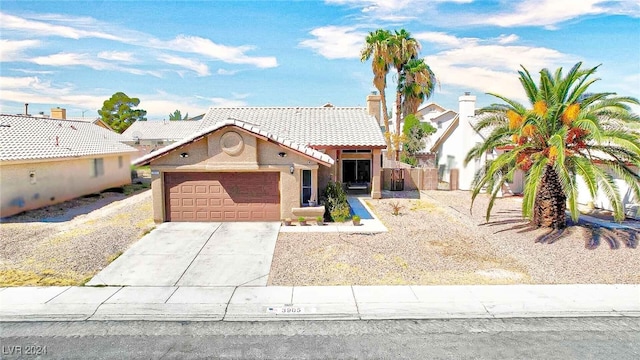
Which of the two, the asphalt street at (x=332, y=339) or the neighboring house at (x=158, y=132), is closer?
the asphalt street at (x=332, y=339)

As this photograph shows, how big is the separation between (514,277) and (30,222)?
1828 centimetres

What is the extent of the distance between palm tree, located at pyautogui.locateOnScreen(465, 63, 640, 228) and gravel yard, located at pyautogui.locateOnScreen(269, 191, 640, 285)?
4.15 feet

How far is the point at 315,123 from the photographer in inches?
1003

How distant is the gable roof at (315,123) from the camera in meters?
23.1

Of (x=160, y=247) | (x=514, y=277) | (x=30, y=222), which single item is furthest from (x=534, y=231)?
(x=30, y=222)

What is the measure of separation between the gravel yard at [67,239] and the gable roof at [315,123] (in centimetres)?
820

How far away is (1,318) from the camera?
29.5 feet

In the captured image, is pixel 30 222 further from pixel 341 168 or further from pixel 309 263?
pixel 341 168

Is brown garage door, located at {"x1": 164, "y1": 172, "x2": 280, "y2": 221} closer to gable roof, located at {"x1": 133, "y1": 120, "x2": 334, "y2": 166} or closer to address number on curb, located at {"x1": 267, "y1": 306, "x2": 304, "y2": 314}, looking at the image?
gable roof, located at {"x1": 133, "y1": 120, "x2": 334, "y2": 166}

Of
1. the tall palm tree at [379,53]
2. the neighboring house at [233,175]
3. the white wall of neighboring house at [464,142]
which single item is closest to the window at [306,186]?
the neighboring house at [233,175]

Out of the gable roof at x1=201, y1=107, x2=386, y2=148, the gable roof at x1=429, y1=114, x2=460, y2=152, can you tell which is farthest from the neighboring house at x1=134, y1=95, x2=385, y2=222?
the gable roof at x1=429, y1=114, x2=460, y2=152

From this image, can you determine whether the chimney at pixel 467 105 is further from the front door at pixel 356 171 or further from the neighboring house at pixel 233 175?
the neighboring house at pixel 233 175

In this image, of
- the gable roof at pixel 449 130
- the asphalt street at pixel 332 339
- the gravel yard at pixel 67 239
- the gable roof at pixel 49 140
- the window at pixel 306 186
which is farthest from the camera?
the gable roof at pixel 449 130

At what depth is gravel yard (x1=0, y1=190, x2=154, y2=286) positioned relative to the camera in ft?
38.0
